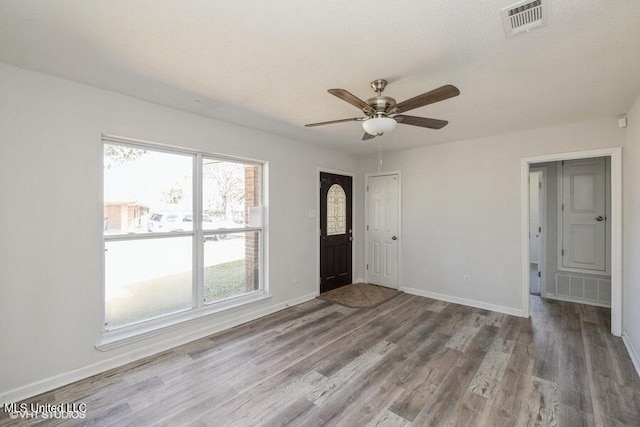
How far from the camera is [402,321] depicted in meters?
3.62

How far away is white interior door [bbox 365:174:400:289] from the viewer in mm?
5066

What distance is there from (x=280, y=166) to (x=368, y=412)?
3112 mm

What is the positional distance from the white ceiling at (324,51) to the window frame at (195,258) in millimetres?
514

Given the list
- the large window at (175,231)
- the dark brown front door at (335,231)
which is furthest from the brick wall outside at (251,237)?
the dark brown front door at (335,231)

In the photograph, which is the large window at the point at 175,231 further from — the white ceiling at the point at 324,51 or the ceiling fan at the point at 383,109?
the ceiling fan at the point at 383,109

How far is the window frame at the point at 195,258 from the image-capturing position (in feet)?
8.63

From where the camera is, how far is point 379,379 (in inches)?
94.0

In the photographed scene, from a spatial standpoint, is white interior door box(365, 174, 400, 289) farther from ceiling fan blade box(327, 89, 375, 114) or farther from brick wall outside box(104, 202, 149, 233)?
brick wall outside box(104, 202, 149, 233)

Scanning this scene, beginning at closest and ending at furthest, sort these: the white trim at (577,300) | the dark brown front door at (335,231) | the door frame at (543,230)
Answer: the white trim at (577,300) < the door frame at (543,230) < the dark brown front door at (335,231)

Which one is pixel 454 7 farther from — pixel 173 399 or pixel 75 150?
pixel 173 399

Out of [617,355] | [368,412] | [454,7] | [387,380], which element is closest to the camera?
[454,7]

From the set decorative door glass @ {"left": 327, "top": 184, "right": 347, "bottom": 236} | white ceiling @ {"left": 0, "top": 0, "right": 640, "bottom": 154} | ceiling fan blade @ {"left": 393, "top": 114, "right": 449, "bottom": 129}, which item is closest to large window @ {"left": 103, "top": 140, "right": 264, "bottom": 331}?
white ceiling @ {"left": 0, "top": 0, "right": 640, "bottom": 154}

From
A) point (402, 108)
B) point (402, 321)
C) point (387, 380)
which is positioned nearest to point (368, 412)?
point (387, 380)

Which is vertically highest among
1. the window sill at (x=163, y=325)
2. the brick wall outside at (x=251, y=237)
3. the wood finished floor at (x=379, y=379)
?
the brick wall outside at (x=251, y=237)
